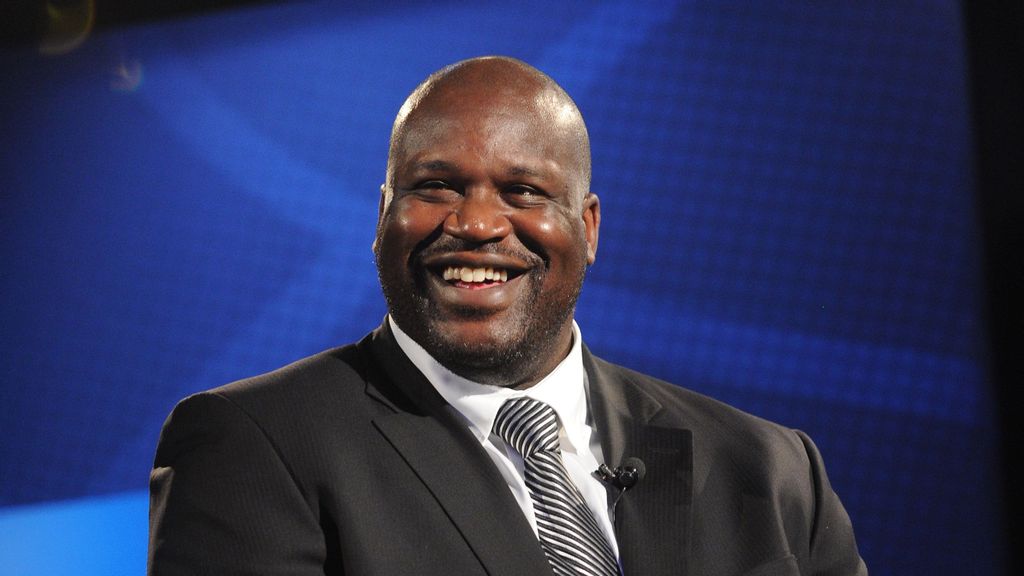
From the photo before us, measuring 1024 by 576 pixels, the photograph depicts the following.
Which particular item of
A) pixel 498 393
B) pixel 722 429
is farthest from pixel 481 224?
pixel 722 429

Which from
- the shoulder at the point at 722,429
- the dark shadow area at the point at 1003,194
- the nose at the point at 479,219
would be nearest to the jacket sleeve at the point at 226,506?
the nose at the point at 479,219

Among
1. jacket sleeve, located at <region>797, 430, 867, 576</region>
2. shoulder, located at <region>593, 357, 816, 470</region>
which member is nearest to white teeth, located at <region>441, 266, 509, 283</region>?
shoulder, located at <region>593, 357, 816, 470</region>

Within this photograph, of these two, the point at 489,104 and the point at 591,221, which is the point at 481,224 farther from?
the point at 591,221

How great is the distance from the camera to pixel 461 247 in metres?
1.83

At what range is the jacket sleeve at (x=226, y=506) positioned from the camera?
161cm

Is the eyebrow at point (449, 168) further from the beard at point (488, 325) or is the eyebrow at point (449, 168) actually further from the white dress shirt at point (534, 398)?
the white dress shirt at point (534, 398)

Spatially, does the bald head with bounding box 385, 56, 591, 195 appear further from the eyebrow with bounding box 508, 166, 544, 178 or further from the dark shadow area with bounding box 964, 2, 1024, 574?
the dark shadow area with bounding box 964, 2, 1024, 574

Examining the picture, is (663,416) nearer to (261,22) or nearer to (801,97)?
(801,97)

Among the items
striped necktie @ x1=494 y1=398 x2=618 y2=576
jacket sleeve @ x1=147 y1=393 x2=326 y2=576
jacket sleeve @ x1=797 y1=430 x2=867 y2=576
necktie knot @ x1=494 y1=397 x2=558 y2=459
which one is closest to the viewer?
jacket sleeve @ x1=147 y1=393 x2=326 y2=576

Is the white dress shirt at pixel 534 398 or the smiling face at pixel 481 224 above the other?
the smiling face at pixel 481 224

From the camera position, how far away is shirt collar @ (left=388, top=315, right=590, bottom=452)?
188 centimetres

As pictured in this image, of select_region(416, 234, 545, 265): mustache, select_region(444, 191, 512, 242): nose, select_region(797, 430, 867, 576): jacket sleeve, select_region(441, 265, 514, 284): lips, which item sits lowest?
select_region(797, 430, 867, 576): jacket sleeve

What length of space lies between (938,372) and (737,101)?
36.2 inches

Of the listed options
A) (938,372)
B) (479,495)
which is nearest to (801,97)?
(938,372)
